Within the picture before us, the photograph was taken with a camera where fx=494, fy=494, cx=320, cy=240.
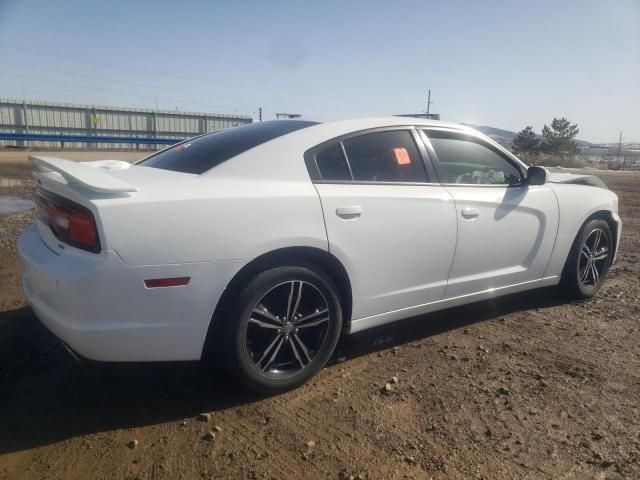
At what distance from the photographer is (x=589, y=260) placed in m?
4.31

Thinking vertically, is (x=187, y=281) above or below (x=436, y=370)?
above

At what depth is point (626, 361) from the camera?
322 cm

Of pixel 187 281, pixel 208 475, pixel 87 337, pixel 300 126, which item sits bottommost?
pixel 208 475

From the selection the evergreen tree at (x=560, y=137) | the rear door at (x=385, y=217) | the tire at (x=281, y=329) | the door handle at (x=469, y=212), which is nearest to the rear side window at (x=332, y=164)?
the rear door at (x=385, y=217)

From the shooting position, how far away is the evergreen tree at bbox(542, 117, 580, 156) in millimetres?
54281

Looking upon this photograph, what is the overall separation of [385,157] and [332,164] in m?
0.43

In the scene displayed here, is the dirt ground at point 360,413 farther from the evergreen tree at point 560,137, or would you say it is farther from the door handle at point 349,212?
the evergreen tree at point 560,137

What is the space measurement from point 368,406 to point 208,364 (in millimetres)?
1012

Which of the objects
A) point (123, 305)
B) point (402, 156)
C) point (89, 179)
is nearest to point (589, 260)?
point (402, 156)

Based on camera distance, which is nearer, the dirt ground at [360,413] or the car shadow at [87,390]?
the dirt ground at [360,413]

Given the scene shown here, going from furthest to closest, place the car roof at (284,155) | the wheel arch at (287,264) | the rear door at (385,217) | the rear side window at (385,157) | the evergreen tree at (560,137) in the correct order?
the evergreen tree at (560,137) → the rear side window at (385,157) → the rear door at (385,217) → the car roof at (284,155) → the wheel arch at (287,264)

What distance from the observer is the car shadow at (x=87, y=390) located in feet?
7.79

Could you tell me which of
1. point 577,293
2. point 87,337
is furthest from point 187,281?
point 577,293

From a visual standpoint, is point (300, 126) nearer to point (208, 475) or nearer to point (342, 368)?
point (342, 368)
